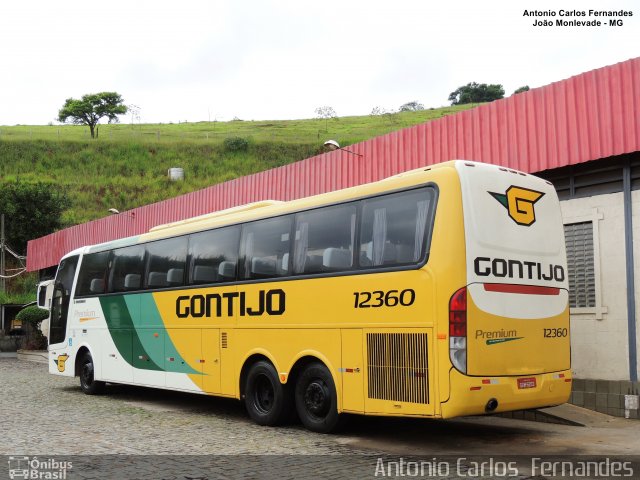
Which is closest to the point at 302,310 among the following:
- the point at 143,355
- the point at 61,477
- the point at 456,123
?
the point at 61,477

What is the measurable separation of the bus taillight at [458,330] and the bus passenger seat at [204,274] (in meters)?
4.90

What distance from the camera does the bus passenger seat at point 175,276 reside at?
514 inches

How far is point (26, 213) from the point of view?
166 feet

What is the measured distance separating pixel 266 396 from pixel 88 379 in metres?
6.55

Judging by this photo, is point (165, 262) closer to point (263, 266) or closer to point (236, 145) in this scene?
point (263, 266)

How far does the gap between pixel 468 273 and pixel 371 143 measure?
8885mm

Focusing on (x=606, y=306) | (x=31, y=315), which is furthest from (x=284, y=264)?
(x=31, y=315)

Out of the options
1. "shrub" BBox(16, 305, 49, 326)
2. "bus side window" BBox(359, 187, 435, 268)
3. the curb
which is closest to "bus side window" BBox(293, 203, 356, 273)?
"bus side window" BBox(359, 187, 435, 268)

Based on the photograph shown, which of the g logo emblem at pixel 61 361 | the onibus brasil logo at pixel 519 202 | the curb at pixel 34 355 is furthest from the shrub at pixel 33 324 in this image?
the onibus brasil logo at pixel 519 202

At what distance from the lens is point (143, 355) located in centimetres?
1409

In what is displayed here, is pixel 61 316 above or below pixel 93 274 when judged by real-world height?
below

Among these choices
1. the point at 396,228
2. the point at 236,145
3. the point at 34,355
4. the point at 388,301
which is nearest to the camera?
the point at 388,301

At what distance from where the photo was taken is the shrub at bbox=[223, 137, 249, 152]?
76.7 meters

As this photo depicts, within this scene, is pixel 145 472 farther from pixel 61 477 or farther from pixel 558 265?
pixel 558 265
